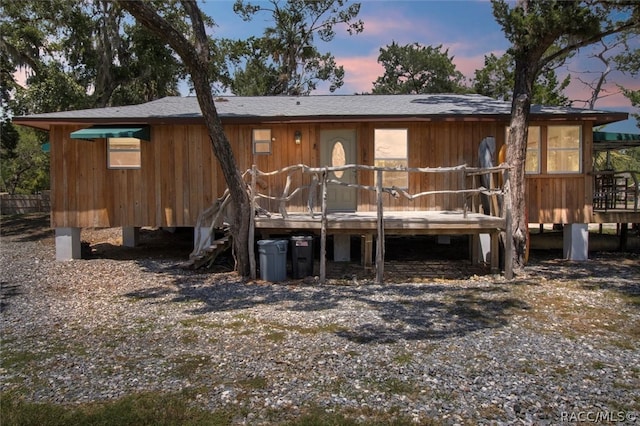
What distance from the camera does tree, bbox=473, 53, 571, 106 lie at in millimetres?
23547

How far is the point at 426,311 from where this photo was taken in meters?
6.07

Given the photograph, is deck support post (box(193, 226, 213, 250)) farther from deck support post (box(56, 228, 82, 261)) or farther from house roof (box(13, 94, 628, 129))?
deck support post (box(56, 228, 82, 261))

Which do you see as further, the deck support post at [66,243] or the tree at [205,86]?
the deck support post at [66,243]

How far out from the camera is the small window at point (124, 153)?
10.3m

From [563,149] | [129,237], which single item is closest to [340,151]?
[563,149]

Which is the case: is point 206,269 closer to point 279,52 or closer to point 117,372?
point 117,372

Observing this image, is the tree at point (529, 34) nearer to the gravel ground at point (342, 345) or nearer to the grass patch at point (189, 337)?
the gravel ground at point (342, 345)

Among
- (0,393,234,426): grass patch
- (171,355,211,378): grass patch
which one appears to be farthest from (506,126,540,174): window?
(0,393,234,426): grass patch

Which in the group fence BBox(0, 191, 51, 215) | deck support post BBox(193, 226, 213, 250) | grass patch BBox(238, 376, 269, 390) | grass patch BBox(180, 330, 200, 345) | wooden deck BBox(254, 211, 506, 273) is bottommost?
grass patch BBox(238, 376, 269, 390)

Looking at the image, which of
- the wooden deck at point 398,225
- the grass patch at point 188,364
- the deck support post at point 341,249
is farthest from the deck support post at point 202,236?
the grass patch at point 188,364

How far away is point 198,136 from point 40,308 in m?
5.03

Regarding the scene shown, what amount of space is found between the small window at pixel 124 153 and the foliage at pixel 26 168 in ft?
52.5

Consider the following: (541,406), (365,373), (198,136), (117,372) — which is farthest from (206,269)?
(541,406)

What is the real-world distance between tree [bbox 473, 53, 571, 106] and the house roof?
46.6 ft
